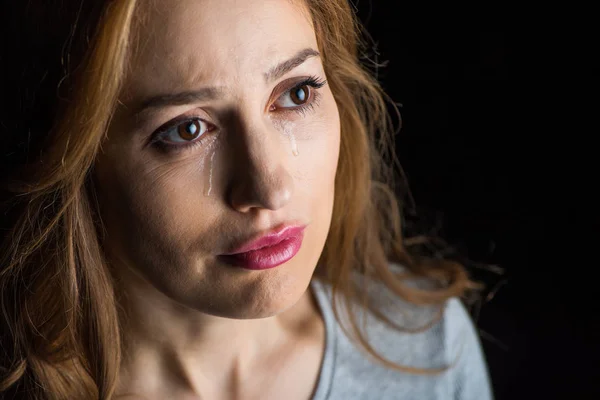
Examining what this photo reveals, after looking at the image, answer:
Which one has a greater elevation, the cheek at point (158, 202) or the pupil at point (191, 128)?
the pupil at point (191, 128)

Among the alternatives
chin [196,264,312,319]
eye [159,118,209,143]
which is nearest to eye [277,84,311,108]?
eye [159,118,209,143]

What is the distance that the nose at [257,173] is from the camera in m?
0.91

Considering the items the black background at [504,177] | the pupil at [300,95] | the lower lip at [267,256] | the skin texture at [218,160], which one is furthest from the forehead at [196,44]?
the black background at [504,177]

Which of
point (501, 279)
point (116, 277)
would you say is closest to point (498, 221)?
point (501, 279)

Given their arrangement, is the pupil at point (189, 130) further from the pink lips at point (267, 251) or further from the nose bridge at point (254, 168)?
the pink lips at point (267, 251)

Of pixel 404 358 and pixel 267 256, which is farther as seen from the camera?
pixel 404 358

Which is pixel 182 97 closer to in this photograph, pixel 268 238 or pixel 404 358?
pixel 268 238

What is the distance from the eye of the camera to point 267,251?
964mm

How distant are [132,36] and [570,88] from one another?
0.91 m

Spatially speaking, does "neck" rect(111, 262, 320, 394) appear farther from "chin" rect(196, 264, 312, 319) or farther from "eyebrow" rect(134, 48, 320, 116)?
"eyebrow" rect(134, 48, 320, 116)

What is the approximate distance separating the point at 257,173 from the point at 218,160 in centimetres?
6

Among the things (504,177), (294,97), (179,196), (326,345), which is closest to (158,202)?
(179,196)

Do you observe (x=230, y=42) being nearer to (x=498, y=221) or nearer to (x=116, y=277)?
(x=116, y=277)

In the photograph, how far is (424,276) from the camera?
4.57ft
